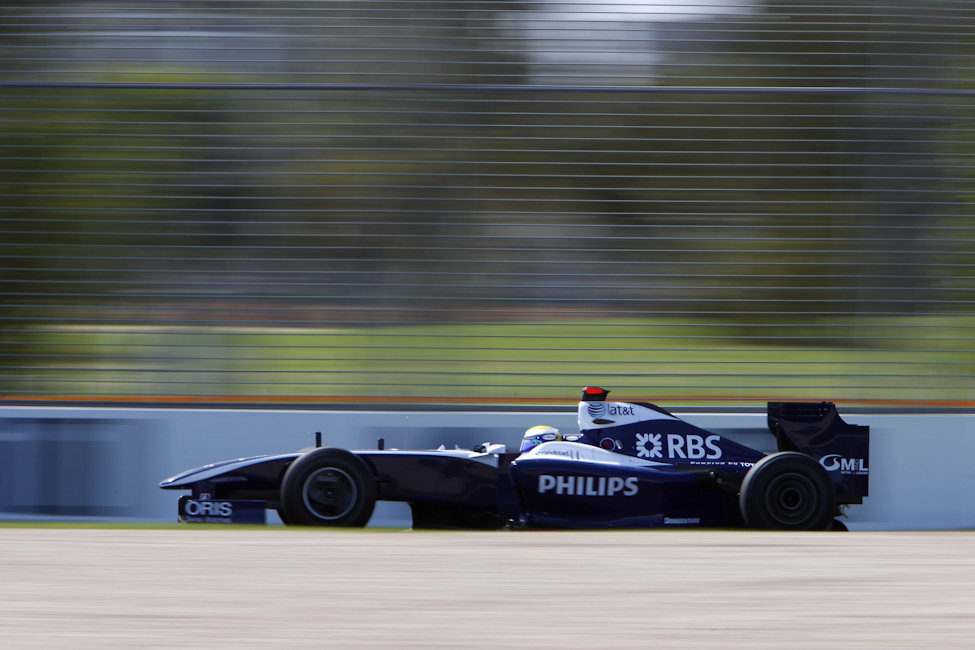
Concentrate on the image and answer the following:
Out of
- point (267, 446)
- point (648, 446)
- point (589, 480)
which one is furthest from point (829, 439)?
point (267, 446)

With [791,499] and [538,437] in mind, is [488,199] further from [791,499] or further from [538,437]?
[791,499]

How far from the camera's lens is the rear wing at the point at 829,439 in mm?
5391

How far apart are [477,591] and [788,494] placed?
2847mm

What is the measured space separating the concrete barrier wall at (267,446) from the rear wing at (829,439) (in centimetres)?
52

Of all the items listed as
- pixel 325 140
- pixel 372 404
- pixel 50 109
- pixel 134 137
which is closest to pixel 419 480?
pixel 372 404

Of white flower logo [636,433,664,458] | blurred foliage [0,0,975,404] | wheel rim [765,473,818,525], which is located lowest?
wheel rim [765,473,818,525]

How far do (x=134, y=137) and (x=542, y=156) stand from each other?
108 inches

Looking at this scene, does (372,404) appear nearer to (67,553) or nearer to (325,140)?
(325,140)

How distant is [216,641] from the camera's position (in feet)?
7.72

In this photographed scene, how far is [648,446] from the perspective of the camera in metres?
5.29

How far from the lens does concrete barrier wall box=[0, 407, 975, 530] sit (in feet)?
19.2

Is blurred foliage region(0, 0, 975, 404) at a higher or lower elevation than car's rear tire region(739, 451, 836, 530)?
higher

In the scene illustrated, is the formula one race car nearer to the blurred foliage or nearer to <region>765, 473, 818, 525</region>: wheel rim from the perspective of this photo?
<region>765, 473, 818, 525</region>: wheel rim

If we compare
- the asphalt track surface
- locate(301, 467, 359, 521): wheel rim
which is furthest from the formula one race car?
the asphalt track surface
